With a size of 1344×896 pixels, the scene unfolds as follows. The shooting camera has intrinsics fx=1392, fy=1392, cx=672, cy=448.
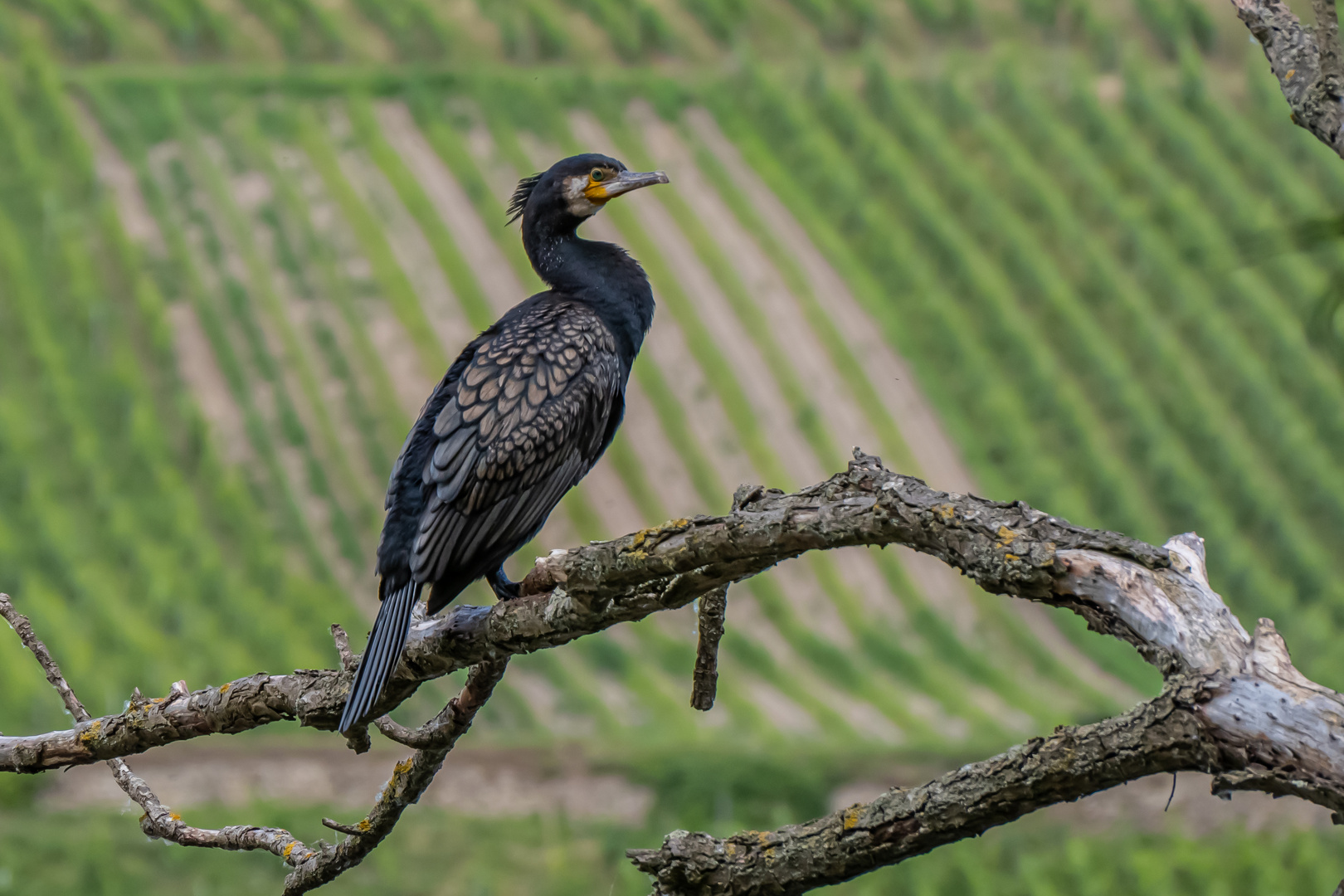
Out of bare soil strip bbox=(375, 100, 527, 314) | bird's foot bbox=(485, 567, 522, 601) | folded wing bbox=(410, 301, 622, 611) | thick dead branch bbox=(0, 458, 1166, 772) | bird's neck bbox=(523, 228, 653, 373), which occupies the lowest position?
thick dead branch bbox=(0, 458, 1166, 772)

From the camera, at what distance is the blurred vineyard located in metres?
10.0

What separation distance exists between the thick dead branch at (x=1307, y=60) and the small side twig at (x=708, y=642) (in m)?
1.62

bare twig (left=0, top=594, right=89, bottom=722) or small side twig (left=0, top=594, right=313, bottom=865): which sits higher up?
bare twig (left=0, top=594, right=89, bottom=722)

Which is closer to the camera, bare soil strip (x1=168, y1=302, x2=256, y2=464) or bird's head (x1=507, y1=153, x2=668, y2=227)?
bird's head (x1=507, y1=153, x2=668, y2=227)

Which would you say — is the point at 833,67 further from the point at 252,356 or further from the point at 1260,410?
the point at 252,356

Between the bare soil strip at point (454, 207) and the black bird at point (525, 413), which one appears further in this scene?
the bare soil strip at point (454, 207)

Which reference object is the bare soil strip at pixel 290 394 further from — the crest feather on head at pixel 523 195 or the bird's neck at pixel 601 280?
the bird's neck at pixel 601 280

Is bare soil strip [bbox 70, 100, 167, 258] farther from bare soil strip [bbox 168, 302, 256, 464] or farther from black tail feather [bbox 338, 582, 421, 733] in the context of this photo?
black tail feather [bbox 338, 582, 421, 733]

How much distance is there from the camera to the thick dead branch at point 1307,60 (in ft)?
9.04

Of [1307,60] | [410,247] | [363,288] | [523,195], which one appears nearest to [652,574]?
[1307,60]

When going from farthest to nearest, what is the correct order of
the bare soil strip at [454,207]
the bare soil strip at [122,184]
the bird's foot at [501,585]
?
the bare soil strip at [122,184] < the bare soil strip at [454,207] < the bird's foot at [501,585]

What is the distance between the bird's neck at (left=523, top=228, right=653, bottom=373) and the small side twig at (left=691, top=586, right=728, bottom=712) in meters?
1.48

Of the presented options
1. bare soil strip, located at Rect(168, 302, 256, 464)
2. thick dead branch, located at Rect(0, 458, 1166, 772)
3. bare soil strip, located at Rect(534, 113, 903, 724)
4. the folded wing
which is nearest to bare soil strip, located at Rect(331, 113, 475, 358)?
bare soil strip, located at Rect(534, 113, 903, 724)

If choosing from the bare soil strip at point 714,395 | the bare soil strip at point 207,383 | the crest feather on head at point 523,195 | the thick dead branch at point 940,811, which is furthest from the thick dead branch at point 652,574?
the bare soil strip at point 207,383
